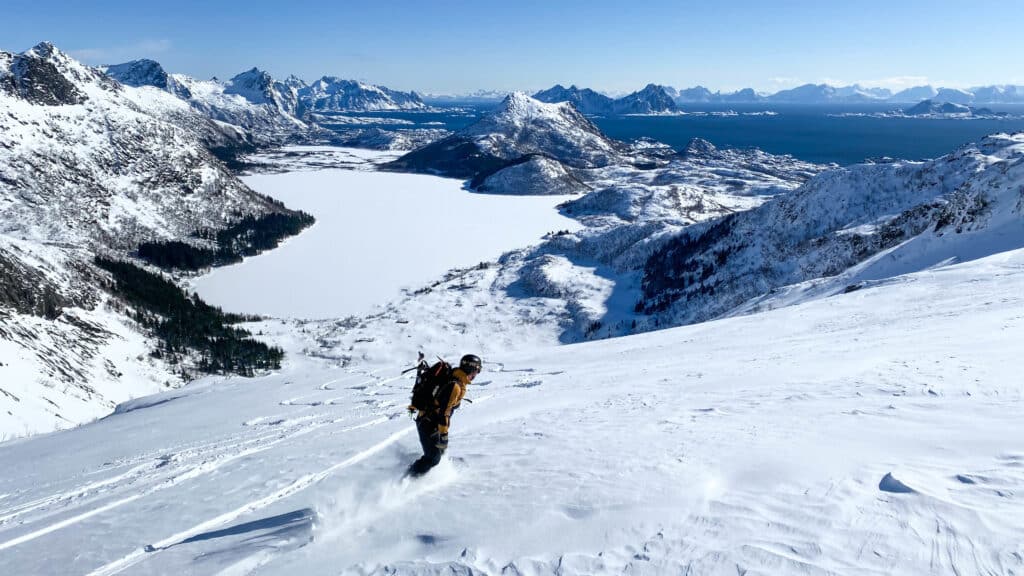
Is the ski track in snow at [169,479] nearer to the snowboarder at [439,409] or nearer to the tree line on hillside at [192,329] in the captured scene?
the snowboarder at [439,409]

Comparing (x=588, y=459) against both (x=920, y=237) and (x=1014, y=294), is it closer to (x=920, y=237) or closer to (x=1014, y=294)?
(x=1014, y=294)

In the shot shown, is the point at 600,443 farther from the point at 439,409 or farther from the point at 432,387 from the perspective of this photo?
the point at 432,387

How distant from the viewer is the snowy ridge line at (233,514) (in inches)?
320

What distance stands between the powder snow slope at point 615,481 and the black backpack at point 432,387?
1344 millimetres

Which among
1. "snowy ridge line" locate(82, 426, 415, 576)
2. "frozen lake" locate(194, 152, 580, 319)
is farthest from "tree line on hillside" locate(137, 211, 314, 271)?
"snowy ridge line" locate(82, 426, 415, 576)

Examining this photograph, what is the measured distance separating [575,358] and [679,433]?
15190 millimetres

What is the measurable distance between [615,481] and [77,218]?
151 metres

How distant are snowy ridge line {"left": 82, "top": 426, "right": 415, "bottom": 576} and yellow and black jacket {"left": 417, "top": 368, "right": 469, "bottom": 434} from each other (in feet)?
9.39

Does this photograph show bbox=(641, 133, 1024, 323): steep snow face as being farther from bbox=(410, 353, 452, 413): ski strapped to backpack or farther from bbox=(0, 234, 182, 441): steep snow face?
bbox=(0, 234, 182, 441): steep snow face

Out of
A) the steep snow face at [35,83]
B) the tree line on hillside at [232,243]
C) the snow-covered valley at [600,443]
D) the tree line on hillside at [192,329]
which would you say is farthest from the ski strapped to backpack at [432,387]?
the steep snow face at [35,83]

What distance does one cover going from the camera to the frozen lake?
100m

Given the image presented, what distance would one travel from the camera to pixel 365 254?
131 metres

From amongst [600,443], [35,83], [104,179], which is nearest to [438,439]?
[600,443]

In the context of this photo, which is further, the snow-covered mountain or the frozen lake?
the frozen lake
